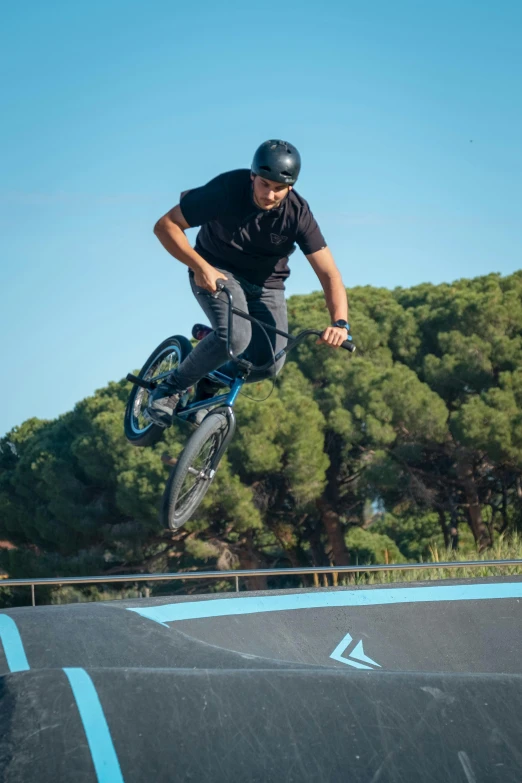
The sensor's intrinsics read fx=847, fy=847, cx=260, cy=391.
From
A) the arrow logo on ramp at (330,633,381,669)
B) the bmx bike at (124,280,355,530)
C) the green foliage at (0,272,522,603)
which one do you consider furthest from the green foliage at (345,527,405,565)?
the arrow logo on ramp at (330,633,381,669)

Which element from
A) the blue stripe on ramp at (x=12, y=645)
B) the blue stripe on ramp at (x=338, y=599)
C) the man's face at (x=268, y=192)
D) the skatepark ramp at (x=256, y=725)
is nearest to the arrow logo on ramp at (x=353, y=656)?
the blue stripe on ramp at (x=338, y=599)

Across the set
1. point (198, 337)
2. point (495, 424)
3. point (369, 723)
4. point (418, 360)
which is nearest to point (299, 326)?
point (418, 360)

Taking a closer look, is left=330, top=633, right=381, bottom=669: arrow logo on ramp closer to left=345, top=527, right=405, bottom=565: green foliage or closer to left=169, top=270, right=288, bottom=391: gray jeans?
left=169, top=270, right=288, bottom=391: gray jeans

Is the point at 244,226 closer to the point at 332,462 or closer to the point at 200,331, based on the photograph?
the point at 200,331

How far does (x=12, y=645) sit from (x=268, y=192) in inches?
109

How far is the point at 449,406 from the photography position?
18203mm

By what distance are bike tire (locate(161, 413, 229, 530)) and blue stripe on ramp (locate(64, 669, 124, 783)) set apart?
2713mm

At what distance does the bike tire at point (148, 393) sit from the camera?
6.01 m

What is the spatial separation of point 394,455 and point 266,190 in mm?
13672

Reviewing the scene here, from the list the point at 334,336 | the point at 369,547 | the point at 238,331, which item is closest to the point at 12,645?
the point at 238,331

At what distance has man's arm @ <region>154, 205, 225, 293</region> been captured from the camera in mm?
5000

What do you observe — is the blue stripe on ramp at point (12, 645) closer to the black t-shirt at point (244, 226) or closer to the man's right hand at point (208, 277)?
the man's right hand at point (208, 277)

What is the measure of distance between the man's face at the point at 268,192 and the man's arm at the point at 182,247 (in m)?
0.47

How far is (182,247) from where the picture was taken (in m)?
5.01
